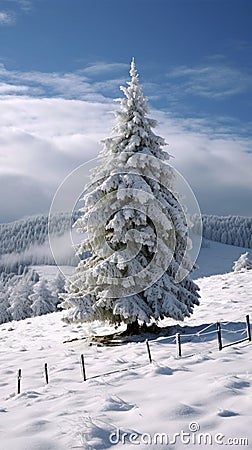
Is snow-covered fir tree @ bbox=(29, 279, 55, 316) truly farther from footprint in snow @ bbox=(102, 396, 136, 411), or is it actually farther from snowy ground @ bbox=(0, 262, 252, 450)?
footprint in snow @ bbox=(102, 396, 136, 411)

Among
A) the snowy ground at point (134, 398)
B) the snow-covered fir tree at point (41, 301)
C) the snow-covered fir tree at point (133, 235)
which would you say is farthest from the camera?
the snow-covered fir tree at point (41, 301)

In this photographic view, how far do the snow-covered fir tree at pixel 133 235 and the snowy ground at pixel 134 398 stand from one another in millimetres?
1781

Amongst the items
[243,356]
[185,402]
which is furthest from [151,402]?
[243,356]

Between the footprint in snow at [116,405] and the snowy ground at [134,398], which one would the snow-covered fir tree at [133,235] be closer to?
the snowy ground at [134,398]

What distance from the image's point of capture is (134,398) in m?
9.49

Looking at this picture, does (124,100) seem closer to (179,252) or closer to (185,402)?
(179,252)

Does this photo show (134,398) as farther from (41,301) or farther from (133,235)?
(41,301)

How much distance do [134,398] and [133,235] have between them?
10.5 m

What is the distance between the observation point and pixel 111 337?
808 inches

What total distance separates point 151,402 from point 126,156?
13.4 meters

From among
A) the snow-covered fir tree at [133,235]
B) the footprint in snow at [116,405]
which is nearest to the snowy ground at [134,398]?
the footprint in snow at [116,405]

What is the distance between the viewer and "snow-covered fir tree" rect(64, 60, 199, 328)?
19047 mm

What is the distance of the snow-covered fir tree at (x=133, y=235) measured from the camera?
19047mm

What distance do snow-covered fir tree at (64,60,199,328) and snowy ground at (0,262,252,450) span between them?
178 centimetres
